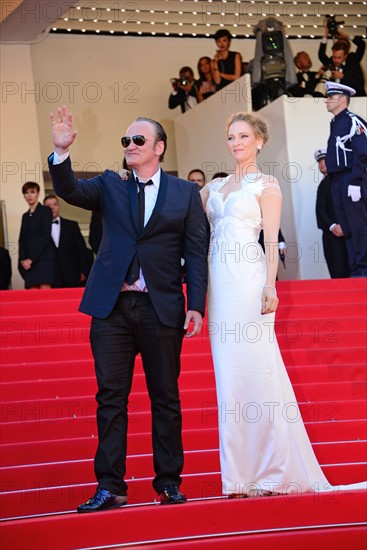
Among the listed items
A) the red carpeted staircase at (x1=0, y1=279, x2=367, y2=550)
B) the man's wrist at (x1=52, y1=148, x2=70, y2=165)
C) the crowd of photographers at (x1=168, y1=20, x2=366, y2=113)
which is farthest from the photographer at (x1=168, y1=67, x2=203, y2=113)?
the man's wrist at (x1=52, y1=148, x2=70, y2=165)

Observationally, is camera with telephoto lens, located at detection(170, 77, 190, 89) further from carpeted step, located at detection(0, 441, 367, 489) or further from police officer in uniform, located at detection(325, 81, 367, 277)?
carpeted step, located at detection(0, 441, 367, 489)

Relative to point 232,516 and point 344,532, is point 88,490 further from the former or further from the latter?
point 344,532

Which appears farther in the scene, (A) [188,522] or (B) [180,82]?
(B) [180,82]

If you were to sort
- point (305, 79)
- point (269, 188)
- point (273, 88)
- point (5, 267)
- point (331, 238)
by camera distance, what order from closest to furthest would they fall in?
1. point (269, 188)
2. point (331, 238)
3. point (5, 267)
4. point (273, 88)
5. point (305, 79)

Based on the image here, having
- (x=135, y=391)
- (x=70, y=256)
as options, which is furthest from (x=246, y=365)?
(x=70, y=256)

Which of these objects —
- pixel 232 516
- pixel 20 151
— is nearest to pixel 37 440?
pixel 232 516

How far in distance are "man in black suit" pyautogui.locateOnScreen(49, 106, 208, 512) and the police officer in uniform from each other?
4710 mm

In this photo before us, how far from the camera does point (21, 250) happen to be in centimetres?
1028

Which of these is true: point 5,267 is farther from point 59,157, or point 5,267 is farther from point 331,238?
point 59,157

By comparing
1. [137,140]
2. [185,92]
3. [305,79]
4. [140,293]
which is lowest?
[140,293]

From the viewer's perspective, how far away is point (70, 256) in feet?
35.0

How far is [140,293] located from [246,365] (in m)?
0.64

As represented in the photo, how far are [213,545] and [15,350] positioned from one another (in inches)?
127

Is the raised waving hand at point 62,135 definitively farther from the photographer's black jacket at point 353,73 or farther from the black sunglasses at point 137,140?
the photographer's black jacket at point 353,73
